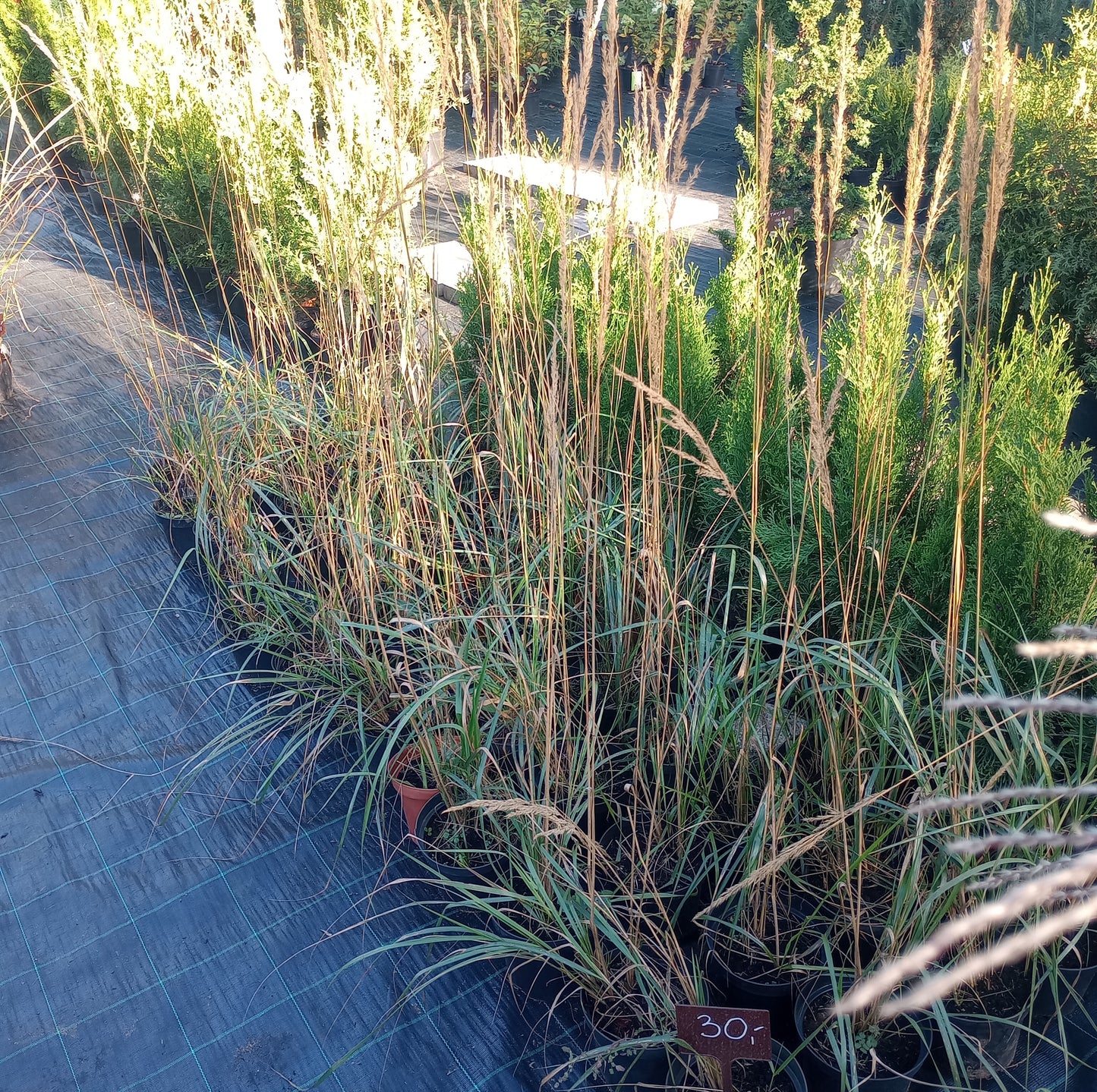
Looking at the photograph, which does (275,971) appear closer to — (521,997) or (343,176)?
(521,997)

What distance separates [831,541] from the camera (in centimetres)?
210

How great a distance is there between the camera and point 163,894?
75.9 inches

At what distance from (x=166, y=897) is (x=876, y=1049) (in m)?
1.37

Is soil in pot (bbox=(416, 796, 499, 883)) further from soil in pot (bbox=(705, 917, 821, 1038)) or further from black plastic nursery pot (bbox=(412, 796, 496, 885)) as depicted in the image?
soil in pot (bbox=(705, 917, 821, 1038))

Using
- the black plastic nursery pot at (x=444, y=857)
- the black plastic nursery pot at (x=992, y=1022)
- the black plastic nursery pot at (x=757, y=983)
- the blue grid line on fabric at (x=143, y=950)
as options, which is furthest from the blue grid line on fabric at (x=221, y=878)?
the black plastic nursery pot at (x=992, y=1022)

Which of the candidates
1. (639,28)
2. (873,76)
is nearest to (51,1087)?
(873,76)

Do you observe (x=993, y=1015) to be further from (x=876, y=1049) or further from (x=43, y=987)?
(x=43, y=987)

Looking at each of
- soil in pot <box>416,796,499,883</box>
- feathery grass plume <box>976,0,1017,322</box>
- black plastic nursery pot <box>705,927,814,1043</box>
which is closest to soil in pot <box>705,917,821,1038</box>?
black plastic nursery pot <box>705,927,814,1043</box>

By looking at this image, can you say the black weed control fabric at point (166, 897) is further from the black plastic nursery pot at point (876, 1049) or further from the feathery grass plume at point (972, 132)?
the feathery grass plume at point (972, 132)

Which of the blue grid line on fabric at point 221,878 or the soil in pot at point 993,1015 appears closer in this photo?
the soil in pot at point 993,1015

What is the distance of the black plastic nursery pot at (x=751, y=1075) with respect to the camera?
1412 mm

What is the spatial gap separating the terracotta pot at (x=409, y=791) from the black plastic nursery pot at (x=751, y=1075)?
65 centimetres

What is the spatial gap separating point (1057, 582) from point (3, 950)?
2.10 metres

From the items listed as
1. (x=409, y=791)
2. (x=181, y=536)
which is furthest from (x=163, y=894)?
(x=181, y=536)
